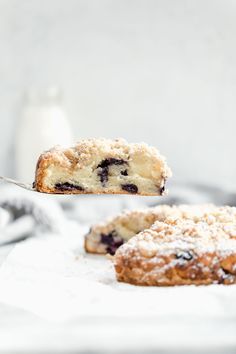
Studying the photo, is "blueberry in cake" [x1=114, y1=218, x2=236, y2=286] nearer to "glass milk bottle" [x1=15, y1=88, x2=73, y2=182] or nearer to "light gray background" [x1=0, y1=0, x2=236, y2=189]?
"glass milk bottle" [x1=15, y1=88, x2=73, y2=182]

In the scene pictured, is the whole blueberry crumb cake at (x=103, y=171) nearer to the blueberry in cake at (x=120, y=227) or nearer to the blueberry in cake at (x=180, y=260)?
the blueberry in cake at (x=180, y=260)

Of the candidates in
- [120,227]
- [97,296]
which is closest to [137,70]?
[120,227]

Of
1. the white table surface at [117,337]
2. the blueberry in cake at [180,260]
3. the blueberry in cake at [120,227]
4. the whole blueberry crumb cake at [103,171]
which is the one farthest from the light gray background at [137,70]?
the white table surface at [117,337]

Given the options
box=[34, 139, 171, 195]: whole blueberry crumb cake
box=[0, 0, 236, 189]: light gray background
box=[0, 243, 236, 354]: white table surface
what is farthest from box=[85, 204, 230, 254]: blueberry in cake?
box=[0, 0, 236, 189]: light gray background

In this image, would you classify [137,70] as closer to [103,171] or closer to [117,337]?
[103,171]

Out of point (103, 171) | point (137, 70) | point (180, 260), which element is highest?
point (137, 70)

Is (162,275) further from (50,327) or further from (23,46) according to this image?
(23,46)
